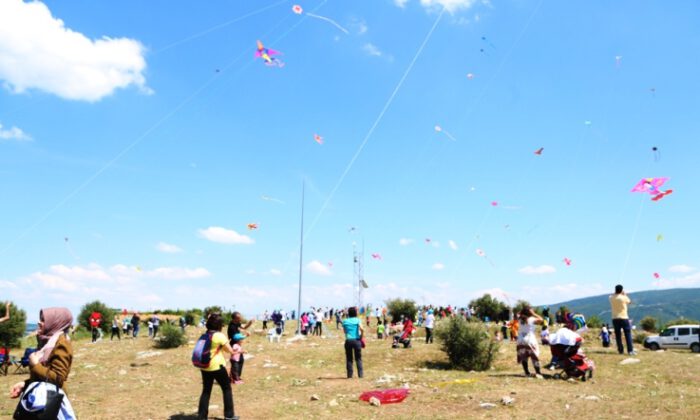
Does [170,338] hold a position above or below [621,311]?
below

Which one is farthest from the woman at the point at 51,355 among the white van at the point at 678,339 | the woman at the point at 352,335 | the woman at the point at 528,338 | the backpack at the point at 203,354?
the white van at the point at 678,339

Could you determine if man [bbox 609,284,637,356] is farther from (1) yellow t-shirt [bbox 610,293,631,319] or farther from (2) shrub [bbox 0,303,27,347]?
(2) shrub [bbox 0,303,27,347]

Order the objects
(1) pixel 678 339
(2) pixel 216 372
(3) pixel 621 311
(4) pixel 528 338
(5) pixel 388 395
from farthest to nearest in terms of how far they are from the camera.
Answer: (1) pixel 678 339 → (3) pixel 621 311 → (4) pixel 528 338 → (5) pixel 388 395 → (2) pixel 216 372

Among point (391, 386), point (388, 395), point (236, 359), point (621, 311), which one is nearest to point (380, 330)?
point (621, 311)

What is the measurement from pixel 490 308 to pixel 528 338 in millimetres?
36406

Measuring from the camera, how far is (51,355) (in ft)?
15.5

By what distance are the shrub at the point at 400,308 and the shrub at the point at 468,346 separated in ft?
84.1

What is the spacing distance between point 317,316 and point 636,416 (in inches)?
958

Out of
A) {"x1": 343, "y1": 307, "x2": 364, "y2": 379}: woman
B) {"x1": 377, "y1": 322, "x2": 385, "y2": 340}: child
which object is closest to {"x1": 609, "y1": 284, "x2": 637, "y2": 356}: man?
{"x1": 343, "y1": 307, "x2": 364, "y2": 379}: woman

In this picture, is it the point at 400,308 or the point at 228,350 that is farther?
the point at 400,308

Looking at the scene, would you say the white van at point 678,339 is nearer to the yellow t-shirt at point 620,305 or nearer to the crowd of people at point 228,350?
the crowd of people at point 228,350

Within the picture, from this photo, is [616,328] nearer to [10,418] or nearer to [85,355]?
[10,418]

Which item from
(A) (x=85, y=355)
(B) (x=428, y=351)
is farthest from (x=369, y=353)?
(A) (x=85, y=355)

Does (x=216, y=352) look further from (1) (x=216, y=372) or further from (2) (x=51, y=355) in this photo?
(2) (x=51, y=355)
